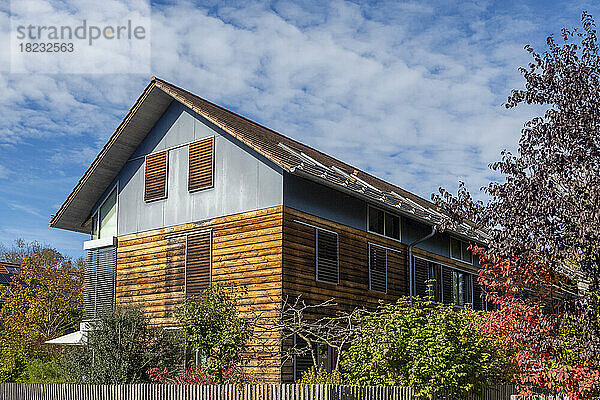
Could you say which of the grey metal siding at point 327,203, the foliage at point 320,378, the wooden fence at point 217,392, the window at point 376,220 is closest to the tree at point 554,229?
the wooden fence at point 217,392

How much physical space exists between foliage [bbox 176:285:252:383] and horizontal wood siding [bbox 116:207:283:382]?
0.84 m

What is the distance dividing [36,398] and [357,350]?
27.0 feet

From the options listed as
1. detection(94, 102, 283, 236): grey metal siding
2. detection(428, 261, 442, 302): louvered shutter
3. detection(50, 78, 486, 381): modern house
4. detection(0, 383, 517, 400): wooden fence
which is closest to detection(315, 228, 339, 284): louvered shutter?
detection(50, 78, 486, 381): modern house

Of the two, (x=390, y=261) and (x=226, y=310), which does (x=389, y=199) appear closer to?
(x=390, y=261)

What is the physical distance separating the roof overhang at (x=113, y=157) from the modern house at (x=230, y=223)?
41mm

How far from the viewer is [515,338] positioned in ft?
35.1

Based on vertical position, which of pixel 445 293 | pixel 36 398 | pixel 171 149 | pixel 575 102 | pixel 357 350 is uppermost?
pixel 171 149

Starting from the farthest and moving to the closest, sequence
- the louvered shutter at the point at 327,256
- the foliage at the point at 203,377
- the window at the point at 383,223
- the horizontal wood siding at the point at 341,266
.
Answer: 1. the window at the point at 383,223
2. the louvered shutter at the point at 327,256
3. the horizontal wood siding at the point at 341,266
4. the foliage at the point at 203,377

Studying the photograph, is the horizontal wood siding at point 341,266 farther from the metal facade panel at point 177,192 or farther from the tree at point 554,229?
the tree at point 554,229

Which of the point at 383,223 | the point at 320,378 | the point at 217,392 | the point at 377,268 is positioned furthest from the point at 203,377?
the point at 383,223

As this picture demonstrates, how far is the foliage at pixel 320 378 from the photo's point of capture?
50.8 feet

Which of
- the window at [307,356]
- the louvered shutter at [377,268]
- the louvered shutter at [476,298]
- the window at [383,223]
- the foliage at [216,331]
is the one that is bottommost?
the window at [307,356]

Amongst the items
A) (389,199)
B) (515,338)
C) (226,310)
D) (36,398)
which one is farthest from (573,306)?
(36,398)

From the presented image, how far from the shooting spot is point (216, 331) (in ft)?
53.3
